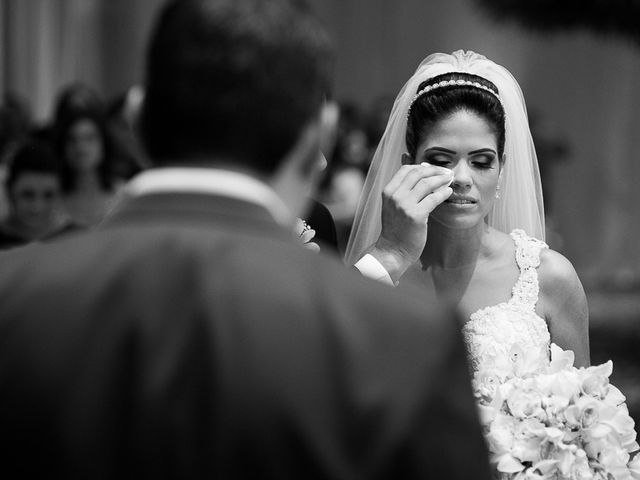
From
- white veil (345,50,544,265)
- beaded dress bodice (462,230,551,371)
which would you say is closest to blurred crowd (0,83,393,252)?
white veil (345,50,544,265)

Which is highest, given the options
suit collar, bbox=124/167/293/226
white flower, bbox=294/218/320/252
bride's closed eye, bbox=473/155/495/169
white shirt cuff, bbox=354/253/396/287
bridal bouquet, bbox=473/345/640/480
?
bride's closed eye, bbox=473/155/495/169

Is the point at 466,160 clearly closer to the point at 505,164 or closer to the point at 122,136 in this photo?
the point at 505,164

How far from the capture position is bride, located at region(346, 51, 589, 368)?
135 inches

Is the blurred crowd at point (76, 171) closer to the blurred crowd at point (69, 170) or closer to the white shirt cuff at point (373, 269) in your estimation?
the blurred crowd at point (69, 170)

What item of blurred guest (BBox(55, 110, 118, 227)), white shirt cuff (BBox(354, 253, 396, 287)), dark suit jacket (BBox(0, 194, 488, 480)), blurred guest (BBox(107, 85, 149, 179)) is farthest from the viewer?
blurred guest (BBox(107, 85, 149, 179))

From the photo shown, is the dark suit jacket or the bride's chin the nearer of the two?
the dark suit jacket

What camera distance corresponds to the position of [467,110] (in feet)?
11.5

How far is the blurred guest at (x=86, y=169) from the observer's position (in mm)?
6254

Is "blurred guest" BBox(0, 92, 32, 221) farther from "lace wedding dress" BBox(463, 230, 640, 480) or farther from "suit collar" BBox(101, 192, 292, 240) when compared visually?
"suit collar" BBox(101, 192, 292, 240)

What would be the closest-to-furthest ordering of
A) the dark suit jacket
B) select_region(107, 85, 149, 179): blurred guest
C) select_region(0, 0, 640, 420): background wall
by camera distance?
the dark suit jacket, select_region(107, 85, 149, 179): blurred guest, select_region(0, 0, 640, 420): background wall

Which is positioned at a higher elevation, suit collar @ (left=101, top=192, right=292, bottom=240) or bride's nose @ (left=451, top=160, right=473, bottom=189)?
bride's nose @ (left=451, top=160, right=473, bottom=189)

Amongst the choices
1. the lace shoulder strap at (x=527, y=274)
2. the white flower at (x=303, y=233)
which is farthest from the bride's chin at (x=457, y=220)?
the white flower at (x=303, y=233)

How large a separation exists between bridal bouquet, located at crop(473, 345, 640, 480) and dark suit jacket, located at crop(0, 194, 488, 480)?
125cm

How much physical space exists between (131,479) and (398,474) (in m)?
0.31
